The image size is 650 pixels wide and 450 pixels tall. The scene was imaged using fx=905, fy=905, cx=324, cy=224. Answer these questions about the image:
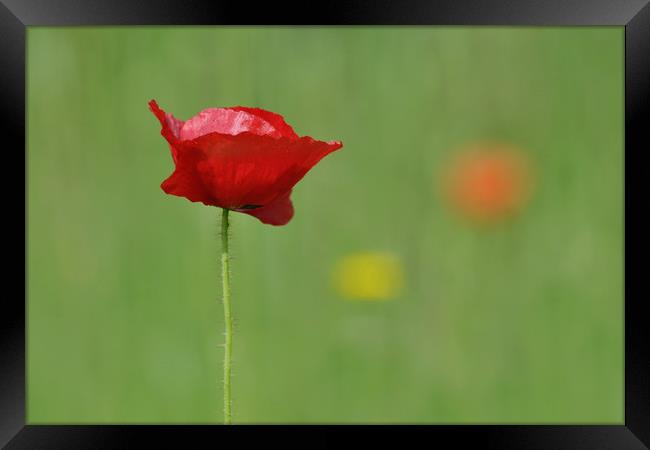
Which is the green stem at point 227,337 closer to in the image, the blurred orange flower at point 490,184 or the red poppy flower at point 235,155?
the red poppy flower at point 235,155

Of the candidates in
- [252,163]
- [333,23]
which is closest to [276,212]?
[252,163]

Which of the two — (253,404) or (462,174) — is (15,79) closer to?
(253,404)

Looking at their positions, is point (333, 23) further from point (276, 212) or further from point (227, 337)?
point (227, 337)

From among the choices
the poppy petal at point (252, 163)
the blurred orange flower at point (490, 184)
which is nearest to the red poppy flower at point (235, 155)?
the poppy petal at point (252, 163)

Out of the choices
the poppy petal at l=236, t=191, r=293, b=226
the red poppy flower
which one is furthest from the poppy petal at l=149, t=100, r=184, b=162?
the poppy petal at l=236, t=191, r=293, b=226

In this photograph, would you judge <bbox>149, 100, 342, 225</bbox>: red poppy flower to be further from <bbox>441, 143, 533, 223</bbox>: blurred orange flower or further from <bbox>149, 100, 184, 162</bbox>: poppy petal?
<bbox>441, 143, 533, 223</bbox>: blurred orange flower

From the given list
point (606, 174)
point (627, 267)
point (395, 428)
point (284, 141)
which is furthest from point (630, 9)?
point (606, 174)
